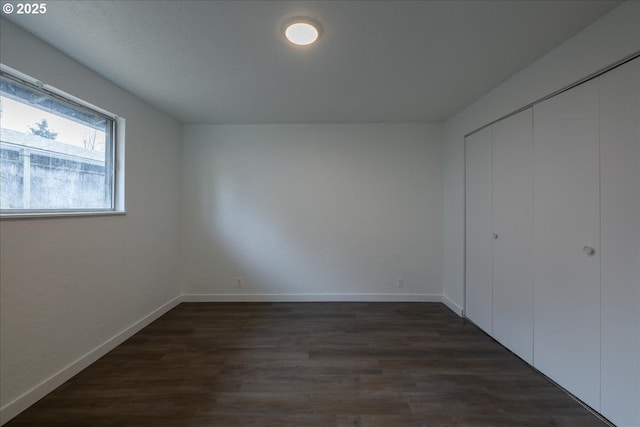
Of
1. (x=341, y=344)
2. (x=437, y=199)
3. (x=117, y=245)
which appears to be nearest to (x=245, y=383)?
(x=341, y=344)

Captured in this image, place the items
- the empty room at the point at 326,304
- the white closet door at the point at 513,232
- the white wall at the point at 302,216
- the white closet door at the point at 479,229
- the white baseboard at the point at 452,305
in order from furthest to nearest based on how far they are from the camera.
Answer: the white wall at the point at 302,216 < the white baseboard at the point at 452,305 < the white closet door at the point at 479,229 < the white closet door at the point at 513,232 < the empty room at the point at 326,304

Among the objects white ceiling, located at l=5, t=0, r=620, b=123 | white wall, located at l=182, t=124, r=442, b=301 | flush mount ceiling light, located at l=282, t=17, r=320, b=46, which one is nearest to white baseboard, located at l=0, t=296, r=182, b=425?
white wall, located at l=182, t=124, r=442, b=301

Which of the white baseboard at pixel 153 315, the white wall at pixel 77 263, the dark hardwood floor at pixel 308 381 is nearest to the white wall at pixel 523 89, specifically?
the white baseboard at pixel 153 315

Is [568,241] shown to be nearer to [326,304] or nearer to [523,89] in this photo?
[523,89]

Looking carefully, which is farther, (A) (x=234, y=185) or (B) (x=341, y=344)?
(A) (x=234, y=185)

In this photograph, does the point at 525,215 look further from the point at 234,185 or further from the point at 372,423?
the point at 234,185

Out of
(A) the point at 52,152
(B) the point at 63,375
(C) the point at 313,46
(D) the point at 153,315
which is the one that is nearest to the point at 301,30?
(C) the point at 313,46

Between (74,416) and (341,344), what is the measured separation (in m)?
1.93

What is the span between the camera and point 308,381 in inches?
73.4

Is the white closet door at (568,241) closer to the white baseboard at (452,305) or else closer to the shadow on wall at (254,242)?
the white baseboard at (452,305)

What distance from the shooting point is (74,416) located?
156 cm

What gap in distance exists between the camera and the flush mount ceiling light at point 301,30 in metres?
1.52

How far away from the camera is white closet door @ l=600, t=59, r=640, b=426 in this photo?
4.53ft

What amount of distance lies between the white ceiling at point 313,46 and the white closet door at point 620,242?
54 cm
